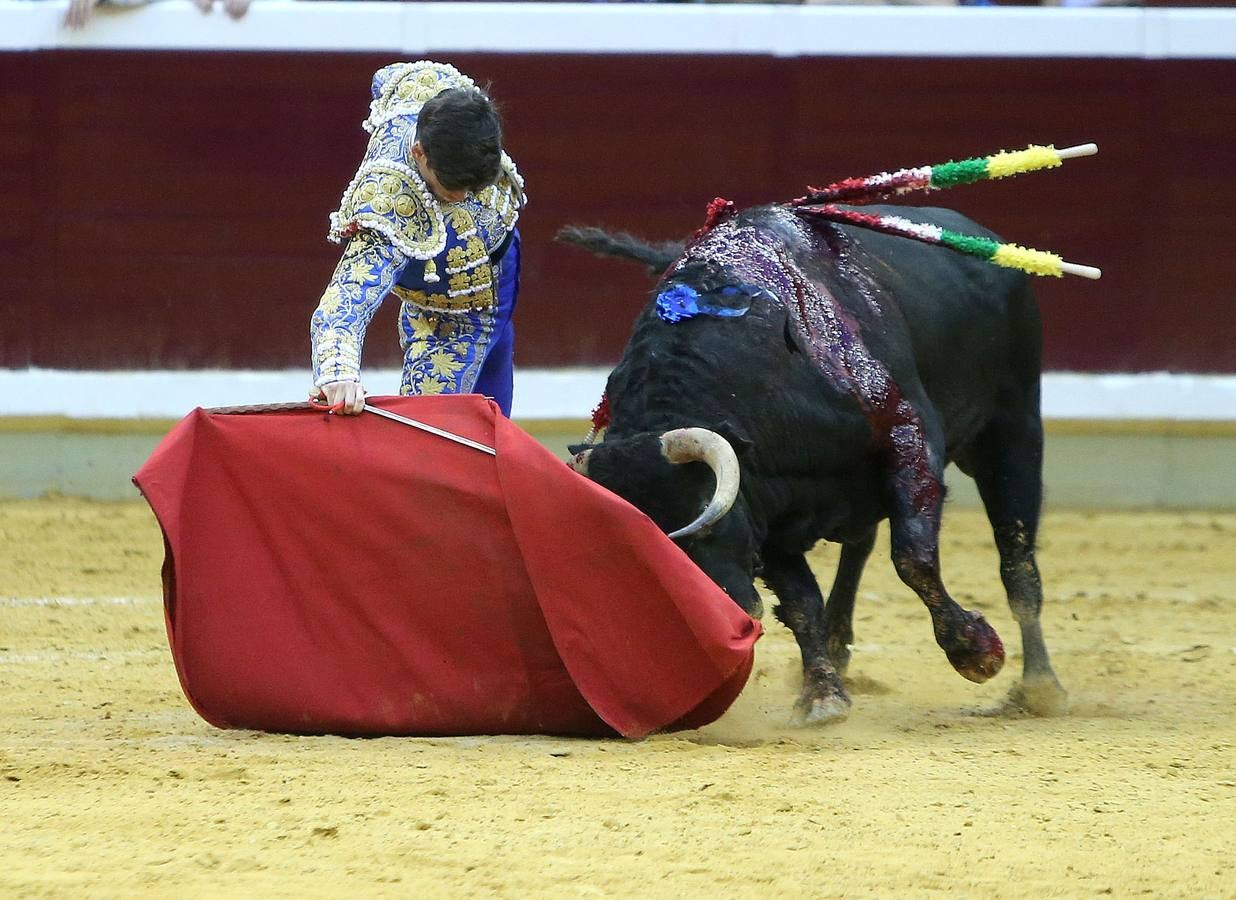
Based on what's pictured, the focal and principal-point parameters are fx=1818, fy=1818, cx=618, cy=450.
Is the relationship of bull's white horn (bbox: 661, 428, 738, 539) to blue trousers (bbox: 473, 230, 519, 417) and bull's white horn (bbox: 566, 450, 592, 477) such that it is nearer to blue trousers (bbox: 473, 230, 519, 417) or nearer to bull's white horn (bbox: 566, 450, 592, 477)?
bull's white horn (bbox: 566, 450, 592, 477)

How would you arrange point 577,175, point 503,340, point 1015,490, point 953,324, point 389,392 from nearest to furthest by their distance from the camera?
point 503,340, point 953,324, point 1015,490, point 389,392, point 577,175

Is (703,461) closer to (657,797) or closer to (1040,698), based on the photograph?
(657,797)

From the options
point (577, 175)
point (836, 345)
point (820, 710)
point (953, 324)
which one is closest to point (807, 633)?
point (820, 710)

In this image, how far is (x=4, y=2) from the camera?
247 inches

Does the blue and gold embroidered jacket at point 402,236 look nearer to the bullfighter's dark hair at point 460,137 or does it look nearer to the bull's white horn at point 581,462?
the bullfighter's dark hair at point 460,137

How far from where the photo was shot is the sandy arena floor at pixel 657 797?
7.32 feet

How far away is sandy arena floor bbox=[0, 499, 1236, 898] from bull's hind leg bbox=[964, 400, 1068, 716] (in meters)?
0.24

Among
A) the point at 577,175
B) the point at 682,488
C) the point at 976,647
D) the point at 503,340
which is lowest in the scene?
the point at 976,647

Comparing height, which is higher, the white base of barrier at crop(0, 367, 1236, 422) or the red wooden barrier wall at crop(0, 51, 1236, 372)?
the red wooden barrier wall at crop(0, 51, 1236, 372)

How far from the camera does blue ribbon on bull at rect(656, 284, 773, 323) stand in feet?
11.1

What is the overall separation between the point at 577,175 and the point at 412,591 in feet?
12.1

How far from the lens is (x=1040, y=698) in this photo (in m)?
3.72

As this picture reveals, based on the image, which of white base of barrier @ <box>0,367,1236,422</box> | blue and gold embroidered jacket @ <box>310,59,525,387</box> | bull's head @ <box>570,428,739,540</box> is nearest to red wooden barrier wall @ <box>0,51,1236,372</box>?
white base of barrier @ <box>0,367,1236,422</box>

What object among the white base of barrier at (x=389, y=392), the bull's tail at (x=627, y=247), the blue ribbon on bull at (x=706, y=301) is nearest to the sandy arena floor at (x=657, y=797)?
the blue ribbon on bull at (x=706, y=301)
